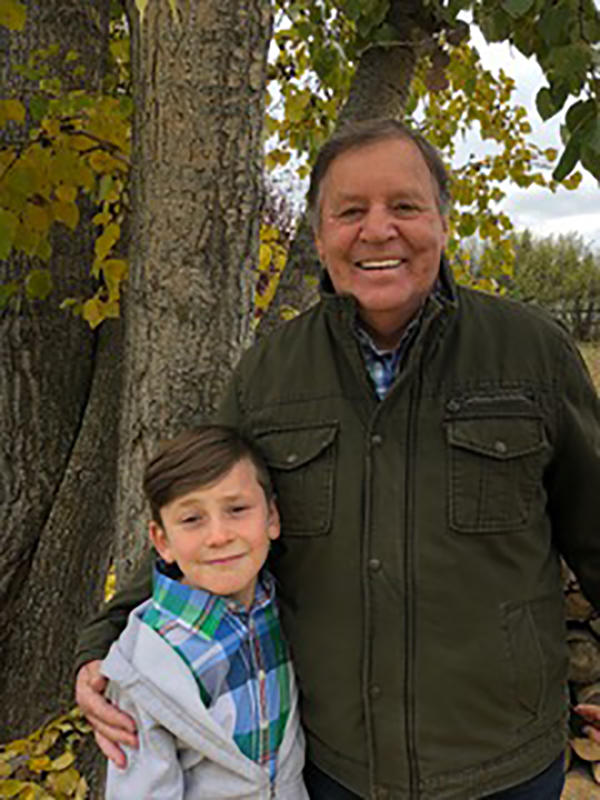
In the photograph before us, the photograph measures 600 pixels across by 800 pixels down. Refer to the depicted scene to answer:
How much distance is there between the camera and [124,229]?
2562mm

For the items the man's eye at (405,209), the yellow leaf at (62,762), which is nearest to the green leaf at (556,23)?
the man's eye at (405,209)

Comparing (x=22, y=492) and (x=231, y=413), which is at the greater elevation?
(x=231, y=413)

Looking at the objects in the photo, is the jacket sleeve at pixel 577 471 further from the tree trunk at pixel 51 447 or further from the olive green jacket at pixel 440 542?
the tree trunk at pixel 51 447

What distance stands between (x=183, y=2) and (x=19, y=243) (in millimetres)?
790

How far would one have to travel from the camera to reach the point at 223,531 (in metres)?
1.47

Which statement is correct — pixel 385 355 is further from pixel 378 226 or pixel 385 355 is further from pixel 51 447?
pixel 51 447

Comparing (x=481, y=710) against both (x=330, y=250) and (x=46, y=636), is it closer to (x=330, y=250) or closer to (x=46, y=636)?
(x=330, y=250)

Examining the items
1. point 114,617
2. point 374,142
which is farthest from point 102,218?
point 114,617

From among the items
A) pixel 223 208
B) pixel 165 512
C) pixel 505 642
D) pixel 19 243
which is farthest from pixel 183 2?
pixel 505 642

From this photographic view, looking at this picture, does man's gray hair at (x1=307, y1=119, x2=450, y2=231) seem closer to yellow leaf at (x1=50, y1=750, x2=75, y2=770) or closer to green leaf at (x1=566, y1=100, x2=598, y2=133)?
green leaf at (x1=566, y1=100, x2=598, y2=133)

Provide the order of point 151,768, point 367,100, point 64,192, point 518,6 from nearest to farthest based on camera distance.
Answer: point 151,768, point 518,6, point 64,192, point 367,100

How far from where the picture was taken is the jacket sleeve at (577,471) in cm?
145

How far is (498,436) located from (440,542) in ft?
0.74

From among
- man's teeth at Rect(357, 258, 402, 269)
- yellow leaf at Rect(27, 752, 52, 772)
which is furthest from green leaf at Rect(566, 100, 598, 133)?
yellow leaf at Rect(27, 752, 52, 772)
